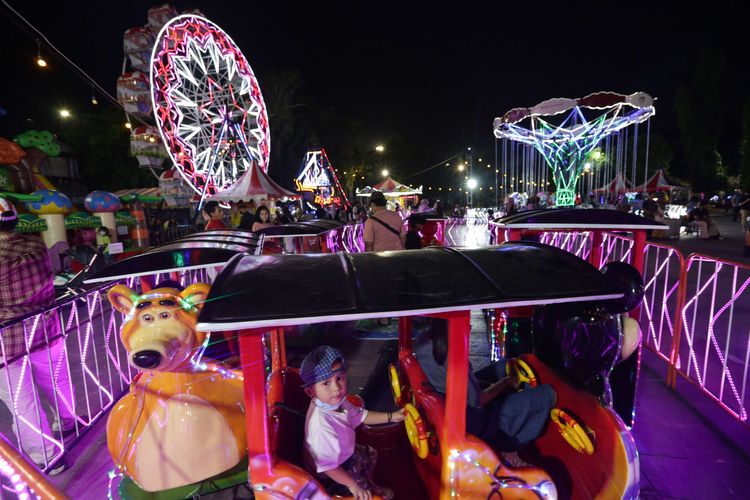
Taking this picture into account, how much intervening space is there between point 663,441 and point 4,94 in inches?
1261

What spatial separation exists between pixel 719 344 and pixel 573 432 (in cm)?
377

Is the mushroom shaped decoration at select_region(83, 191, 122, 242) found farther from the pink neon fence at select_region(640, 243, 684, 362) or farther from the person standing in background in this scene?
the pink neon fence at select_region(640, 243, 684, 362)

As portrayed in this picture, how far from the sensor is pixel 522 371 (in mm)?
2770

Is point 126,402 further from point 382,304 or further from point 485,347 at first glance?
point 485,347

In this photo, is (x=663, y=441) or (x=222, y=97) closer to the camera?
(x=663, y=441)

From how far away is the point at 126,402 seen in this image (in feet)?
7.75

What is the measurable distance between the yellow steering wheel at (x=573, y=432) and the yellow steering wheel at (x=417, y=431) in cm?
80

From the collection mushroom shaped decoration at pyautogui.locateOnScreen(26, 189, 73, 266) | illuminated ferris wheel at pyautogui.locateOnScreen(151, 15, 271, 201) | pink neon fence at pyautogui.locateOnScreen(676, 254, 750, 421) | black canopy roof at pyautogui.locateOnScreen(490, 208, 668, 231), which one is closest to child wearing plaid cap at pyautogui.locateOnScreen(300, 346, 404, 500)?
black canopy roof at pyautogui.locateOnScreen(490, 208, 668, 231)

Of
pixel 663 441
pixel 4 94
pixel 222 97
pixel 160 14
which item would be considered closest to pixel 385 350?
pixel 663 441

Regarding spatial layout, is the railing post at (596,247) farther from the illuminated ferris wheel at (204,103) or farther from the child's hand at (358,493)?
the illuminated ferris wheel at (204,103)

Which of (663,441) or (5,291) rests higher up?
(5,291)

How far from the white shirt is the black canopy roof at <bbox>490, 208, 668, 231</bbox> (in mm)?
2458

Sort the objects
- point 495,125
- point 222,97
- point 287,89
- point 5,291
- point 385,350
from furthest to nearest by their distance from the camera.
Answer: point 287,89 → point 495,125 → point 222,97 → point 385,350 → point 5,291

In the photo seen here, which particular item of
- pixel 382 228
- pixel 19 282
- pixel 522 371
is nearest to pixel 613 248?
pixel 382 228
